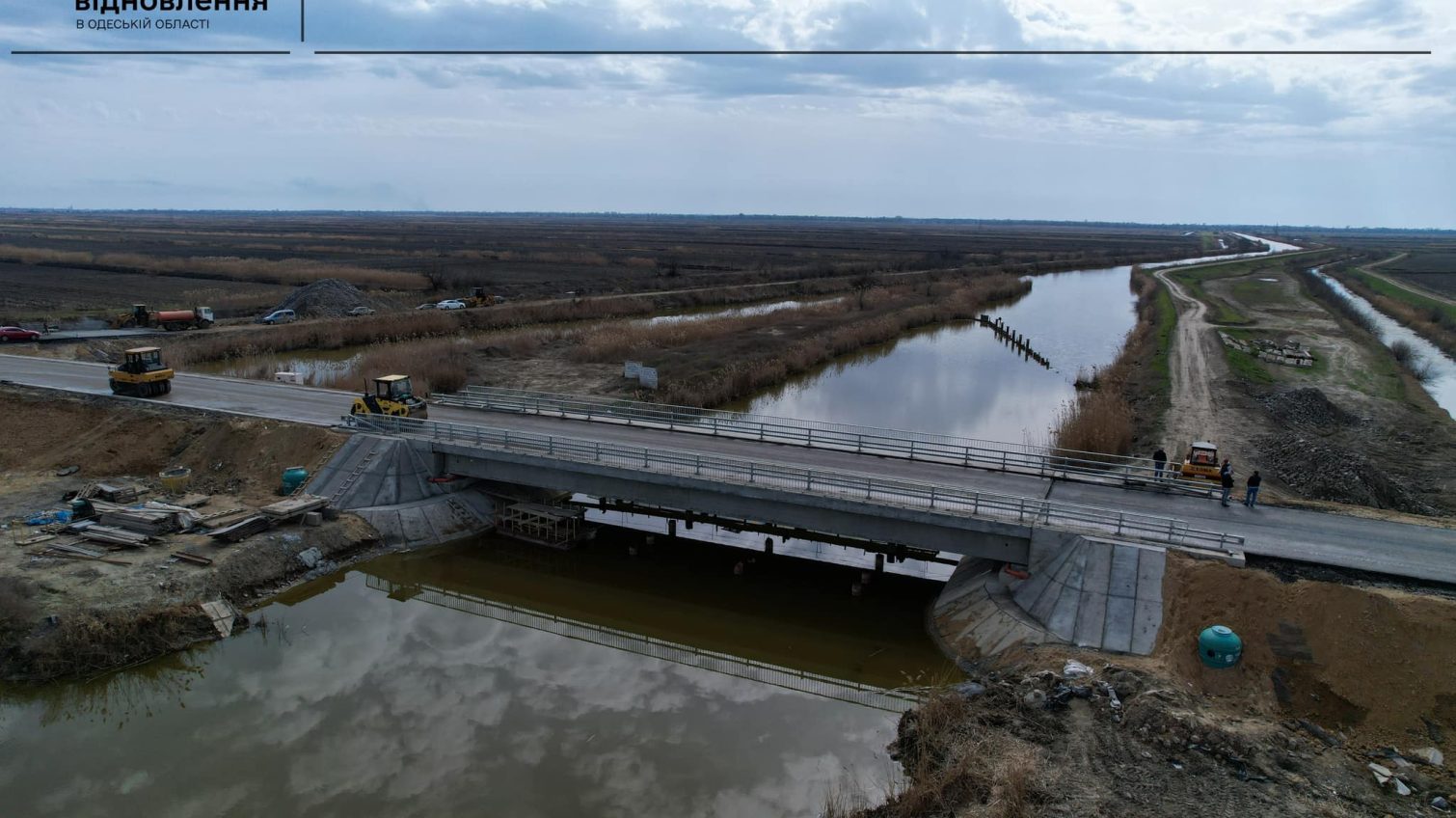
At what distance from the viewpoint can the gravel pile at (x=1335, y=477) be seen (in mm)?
27781

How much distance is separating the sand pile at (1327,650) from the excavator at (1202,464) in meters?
7.47

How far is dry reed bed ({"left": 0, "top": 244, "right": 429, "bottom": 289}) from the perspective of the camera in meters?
89.4

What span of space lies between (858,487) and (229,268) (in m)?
97.9

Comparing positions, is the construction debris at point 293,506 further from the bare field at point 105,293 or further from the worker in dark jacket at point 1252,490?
the bare field at point 105,293

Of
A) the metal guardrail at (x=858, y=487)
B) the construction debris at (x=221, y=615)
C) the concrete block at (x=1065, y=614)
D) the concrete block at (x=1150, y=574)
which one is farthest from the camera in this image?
the construction debris at (x=221, y=615)

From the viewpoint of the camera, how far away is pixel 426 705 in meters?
18.9

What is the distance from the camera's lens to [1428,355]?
2488 inches

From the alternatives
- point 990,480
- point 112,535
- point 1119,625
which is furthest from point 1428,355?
point 112,535

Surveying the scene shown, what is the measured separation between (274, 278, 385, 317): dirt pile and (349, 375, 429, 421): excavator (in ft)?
128

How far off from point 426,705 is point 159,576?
338 inches

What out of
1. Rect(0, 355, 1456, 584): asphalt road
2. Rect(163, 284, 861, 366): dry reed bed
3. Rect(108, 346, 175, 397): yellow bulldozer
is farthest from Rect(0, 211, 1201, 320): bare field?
Rect(0, 355, 1456, 584): asphalt road

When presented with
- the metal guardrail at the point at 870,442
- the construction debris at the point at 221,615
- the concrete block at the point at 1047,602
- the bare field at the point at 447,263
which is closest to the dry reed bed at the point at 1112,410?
the metal guardrail at the point at 870,442

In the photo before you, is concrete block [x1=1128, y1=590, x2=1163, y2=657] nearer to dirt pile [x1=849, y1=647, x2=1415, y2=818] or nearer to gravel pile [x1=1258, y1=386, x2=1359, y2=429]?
dirt pile [x1=849, y1=647, x2=1415, y2=818]

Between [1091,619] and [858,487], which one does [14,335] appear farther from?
[1091,619]
